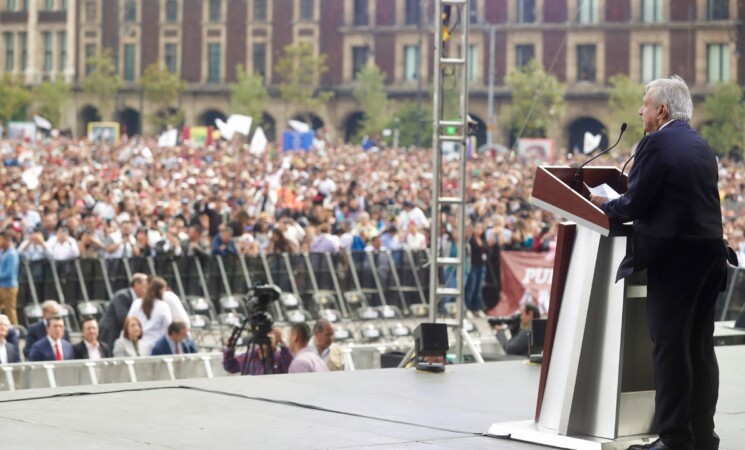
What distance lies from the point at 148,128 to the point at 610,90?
1097 inches

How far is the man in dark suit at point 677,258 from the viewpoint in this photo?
6.30 metres

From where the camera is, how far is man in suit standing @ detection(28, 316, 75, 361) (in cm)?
1382

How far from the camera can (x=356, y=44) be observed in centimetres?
8538

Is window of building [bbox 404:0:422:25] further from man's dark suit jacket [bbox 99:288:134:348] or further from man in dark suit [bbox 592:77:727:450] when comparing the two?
man in dark suit [bbox 592:77:727:450]

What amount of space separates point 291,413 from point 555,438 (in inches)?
58.8

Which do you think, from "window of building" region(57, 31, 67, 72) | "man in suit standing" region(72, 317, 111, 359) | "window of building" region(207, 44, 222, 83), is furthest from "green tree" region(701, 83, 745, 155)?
"man in suit standing" region(72, 317, 111, 359)

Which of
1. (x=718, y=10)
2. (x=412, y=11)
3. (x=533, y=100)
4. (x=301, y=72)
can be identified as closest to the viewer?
(x=533, y=100)

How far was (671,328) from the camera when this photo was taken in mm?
6293

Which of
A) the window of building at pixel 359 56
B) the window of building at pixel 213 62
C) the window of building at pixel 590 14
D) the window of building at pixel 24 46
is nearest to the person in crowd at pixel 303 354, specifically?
the window of building at pixel 590 14

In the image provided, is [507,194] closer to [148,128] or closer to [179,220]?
[179,220]

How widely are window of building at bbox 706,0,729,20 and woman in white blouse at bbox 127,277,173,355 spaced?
205 feet

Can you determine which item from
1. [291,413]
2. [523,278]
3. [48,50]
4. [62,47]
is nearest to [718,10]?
[62,47]

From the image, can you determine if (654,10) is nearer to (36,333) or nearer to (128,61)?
(128,61)

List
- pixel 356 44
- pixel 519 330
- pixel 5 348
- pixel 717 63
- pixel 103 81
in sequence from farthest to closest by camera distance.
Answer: pixel 103 81, pixel 356 44, pixel 717 63, pixel 519 330, pixel 5 348
